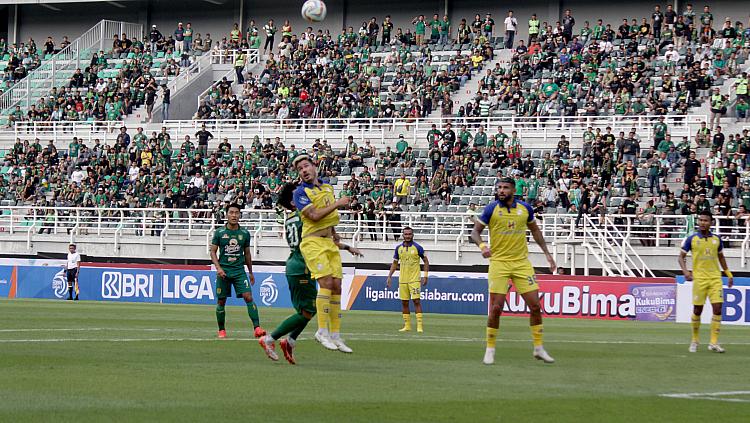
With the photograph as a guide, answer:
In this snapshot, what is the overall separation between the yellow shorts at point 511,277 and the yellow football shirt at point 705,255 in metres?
4.74

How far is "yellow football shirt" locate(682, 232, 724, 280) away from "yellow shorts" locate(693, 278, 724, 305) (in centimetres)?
6

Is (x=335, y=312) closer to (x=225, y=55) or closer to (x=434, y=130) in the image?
(x=434, y=130)

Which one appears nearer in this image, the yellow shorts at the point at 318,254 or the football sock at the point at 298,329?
the football sock at the point at 298,329

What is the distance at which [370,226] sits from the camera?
128 feet

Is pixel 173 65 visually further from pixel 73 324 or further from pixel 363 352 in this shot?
pixel 363 352

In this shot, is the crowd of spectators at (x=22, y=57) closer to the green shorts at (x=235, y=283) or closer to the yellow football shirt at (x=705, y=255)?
the green shorts at (x=235, y=283)

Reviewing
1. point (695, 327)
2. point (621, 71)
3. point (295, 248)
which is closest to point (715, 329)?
point (695, 327)

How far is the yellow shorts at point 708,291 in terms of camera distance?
1853 cm

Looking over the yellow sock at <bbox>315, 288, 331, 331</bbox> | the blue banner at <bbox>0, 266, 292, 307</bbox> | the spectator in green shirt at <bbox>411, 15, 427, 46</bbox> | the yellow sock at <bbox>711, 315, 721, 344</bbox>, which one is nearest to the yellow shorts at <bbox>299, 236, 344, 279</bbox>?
the yellow sock at <bbox>315, 288, 331, 331</bbox>

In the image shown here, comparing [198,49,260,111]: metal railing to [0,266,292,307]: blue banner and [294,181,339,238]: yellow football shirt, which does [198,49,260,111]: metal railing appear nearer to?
[0,266,292,307]: blue banner

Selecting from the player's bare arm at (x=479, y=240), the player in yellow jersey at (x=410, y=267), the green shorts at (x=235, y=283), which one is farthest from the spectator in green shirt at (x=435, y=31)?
the player's bare arm at (x=479, y=240)

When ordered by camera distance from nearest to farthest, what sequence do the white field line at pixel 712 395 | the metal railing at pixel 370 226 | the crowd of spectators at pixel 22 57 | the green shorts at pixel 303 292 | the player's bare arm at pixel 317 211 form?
the white field line at pixel 712 395 < the player's bare arm at pixel 317 211 < the green shorts at pixel 303 292 < the metal railing at pixel 370 226 < the crowd of spectators at pixel 22 57

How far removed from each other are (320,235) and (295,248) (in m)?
0.68

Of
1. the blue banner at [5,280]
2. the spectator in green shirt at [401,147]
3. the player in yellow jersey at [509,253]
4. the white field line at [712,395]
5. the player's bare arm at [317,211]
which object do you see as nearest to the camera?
the white field line at [712,395]
